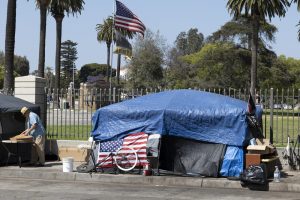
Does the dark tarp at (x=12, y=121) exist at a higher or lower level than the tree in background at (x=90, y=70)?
lower

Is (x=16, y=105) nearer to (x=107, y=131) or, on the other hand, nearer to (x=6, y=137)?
(x=6, y=137)

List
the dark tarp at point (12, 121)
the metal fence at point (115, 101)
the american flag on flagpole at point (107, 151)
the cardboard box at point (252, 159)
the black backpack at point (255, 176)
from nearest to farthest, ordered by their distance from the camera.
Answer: the black backpack at point (255, 176)
the cardboard box at point (252, 159)
the american flag on flagpole at point (107, 151)
the metal fence at point (115, 101)
the dark tarp at point (12, 121)

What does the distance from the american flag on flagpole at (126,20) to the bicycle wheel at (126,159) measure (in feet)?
24.1

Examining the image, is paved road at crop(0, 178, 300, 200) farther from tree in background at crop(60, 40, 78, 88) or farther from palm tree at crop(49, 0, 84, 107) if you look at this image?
tree in background at crop(60, 40, 78, 88)

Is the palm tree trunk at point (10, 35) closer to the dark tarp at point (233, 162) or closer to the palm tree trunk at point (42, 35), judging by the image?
the dark tarp at point (233, 162)

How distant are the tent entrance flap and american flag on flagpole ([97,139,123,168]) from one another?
1197mm

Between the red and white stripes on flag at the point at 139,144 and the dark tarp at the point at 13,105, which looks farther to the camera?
the dark tarp at the point at 13,105

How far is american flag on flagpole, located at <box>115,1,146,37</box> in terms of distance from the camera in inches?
805

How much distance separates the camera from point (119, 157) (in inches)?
559

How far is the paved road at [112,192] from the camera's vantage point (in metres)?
11.2

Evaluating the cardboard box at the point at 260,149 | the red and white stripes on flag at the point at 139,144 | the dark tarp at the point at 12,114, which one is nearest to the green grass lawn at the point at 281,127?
the cardboard box at the point at 260,149

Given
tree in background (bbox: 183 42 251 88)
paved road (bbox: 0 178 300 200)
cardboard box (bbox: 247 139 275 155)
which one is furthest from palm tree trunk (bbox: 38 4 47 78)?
tree in background (bbox: 183 42 251 88)

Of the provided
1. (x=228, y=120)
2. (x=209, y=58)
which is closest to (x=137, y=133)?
(x=228, y=120)

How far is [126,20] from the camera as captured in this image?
2073 centimetres
